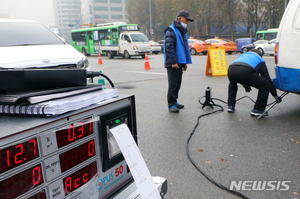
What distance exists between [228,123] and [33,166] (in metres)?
4.15

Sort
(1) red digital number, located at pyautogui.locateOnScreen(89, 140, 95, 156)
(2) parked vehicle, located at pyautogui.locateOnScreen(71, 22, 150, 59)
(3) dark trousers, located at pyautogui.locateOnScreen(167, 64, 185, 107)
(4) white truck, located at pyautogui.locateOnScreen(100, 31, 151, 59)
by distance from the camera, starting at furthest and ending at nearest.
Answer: (2) parked vehicle, located at pyautogui.locateOnScreen(71, 22, 150, 59) < (4) white truck, located at pyautogui.locateOnScreen(100, 31, 151, 59) < (3) dark trousers, located at pyautogui.locateOnScreen(167, 64, 185, 107) < (1) red digital number, located at pyautogui.locateOnScreen(89, 140, 95, 156)

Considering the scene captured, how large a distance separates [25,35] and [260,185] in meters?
4.87

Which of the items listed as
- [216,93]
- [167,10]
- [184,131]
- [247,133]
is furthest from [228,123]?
[167,10]

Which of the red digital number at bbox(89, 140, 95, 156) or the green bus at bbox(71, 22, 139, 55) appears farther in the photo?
the green bus at bbox(71, 22, 139, 55)

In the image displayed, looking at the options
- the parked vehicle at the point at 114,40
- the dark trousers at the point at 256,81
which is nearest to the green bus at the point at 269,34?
the parked vehicle at the point at 114,40

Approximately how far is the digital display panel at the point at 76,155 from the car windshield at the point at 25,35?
4.38 metres

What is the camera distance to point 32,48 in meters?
4.91

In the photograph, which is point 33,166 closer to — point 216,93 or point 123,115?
point 123,115

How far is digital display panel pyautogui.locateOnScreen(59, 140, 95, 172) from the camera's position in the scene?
1.20 m

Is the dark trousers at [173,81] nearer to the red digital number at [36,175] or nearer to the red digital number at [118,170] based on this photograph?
the red digital number at [118,170]

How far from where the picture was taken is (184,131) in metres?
4.43

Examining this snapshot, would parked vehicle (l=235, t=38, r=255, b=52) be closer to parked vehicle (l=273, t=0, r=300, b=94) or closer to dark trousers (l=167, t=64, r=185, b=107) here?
dark trousers (l=167, t=64, r=185, b=107)

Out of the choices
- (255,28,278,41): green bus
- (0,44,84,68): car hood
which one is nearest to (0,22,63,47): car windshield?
(0,44,84,68): car hood

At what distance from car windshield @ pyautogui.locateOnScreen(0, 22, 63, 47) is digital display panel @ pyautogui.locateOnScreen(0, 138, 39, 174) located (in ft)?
14.8
